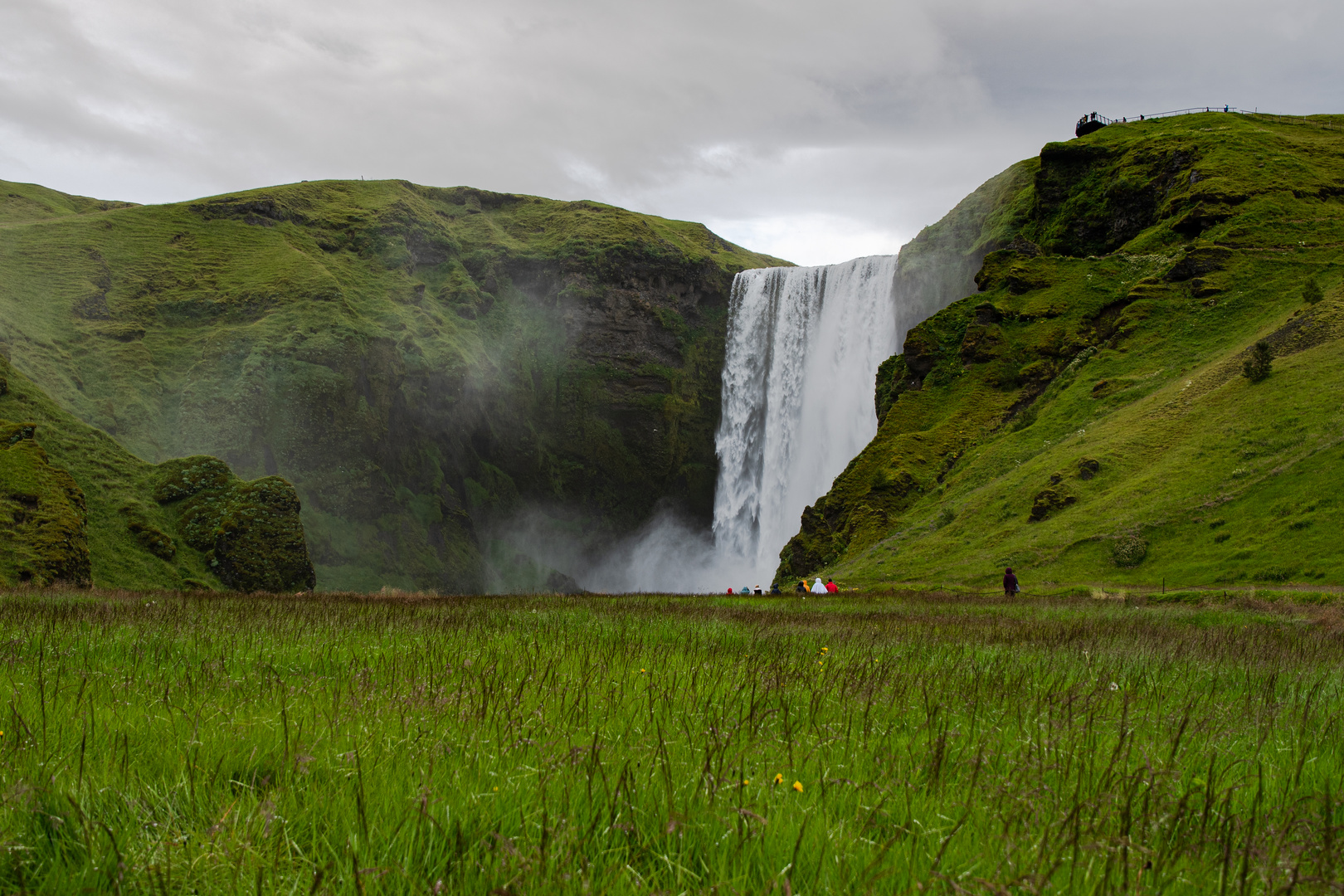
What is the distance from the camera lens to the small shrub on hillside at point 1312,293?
1428 inches

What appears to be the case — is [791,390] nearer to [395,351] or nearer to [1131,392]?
[1131,392]

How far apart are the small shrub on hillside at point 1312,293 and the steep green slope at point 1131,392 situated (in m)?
0.65

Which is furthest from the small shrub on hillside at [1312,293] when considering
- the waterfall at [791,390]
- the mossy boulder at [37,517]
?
the mossy boulder at [37,517]

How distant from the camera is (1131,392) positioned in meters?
39.9

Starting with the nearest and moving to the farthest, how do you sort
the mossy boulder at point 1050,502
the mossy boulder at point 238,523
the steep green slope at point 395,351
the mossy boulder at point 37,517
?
the mossy boulder at point 37,517, the mossy boulder at point 1050,502, the mossy boulder at point 238,523, the steep green slope at point 395,351

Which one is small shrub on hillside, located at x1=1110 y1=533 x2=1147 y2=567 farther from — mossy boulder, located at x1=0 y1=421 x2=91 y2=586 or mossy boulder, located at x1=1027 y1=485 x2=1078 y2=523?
mossy boulder, located at x1=0 y1=421 x2=91 y2=586

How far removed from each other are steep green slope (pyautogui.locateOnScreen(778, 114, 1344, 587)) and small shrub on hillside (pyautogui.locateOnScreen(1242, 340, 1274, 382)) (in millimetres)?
331

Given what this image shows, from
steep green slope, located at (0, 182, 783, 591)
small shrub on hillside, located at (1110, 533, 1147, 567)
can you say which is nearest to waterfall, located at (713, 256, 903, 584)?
steep green slope, located at (0, 182, 783, 591)

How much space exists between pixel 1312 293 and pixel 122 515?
202 feet

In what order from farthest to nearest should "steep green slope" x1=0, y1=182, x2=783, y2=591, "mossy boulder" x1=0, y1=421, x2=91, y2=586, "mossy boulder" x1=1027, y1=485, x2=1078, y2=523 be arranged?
"steep green slope" x1=0, y1=182, x2=783, y2=591
"mossy boulder" x1=1027, y1=485, x2=1078, y2=523
"mossy boulder" x1=0, y1=421, x2=91, y2=586

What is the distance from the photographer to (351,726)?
3324 millimetres

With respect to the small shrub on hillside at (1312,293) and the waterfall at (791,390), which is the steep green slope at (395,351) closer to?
the waterfall at (791,390)

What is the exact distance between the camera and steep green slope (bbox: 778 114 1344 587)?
92.2 feet

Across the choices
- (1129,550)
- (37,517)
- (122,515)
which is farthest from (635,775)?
(122,515)
